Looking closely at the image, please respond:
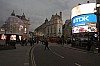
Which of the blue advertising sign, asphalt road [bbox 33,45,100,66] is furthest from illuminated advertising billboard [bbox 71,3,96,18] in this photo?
asphalt road [bbox 33,45,100,66]

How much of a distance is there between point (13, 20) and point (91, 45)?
80.4 metres

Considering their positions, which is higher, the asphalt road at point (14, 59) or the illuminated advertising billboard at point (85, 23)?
the illuminated advertising billboard at point (85, 23)

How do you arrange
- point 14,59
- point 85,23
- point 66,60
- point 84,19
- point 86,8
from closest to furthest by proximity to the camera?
point 66,60, point 14,59, point 85,23, point 84,19, point 86,8

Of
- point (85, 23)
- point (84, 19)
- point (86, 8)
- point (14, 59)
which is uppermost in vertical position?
point (86, 8)

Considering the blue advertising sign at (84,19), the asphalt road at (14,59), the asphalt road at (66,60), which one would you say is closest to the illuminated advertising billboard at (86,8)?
the blue advertising sign at (84,19)

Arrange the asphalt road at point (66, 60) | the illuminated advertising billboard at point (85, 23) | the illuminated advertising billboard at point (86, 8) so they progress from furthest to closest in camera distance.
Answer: the illuminated advertising billboard at point (86, 8)
the illuminated advertising billboard at point (85, 23)
the asphalt road at point (66, 60)

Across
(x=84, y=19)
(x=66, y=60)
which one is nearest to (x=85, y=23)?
(x=84, y=19)

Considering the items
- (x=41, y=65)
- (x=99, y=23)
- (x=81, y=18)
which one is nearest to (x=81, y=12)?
(x=81, y=18)

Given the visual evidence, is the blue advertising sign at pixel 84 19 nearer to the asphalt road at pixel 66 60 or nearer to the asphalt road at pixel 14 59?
the asphalt road at pixel 66 60

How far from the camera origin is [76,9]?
75.6 metres

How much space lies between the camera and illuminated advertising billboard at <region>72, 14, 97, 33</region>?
218 feet

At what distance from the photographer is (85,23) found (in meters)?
67.9

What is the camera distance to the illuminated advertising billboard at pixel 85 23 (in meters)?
66.5

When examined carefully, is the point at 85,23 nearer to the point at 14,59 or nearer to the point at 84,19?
the point at 84,19
